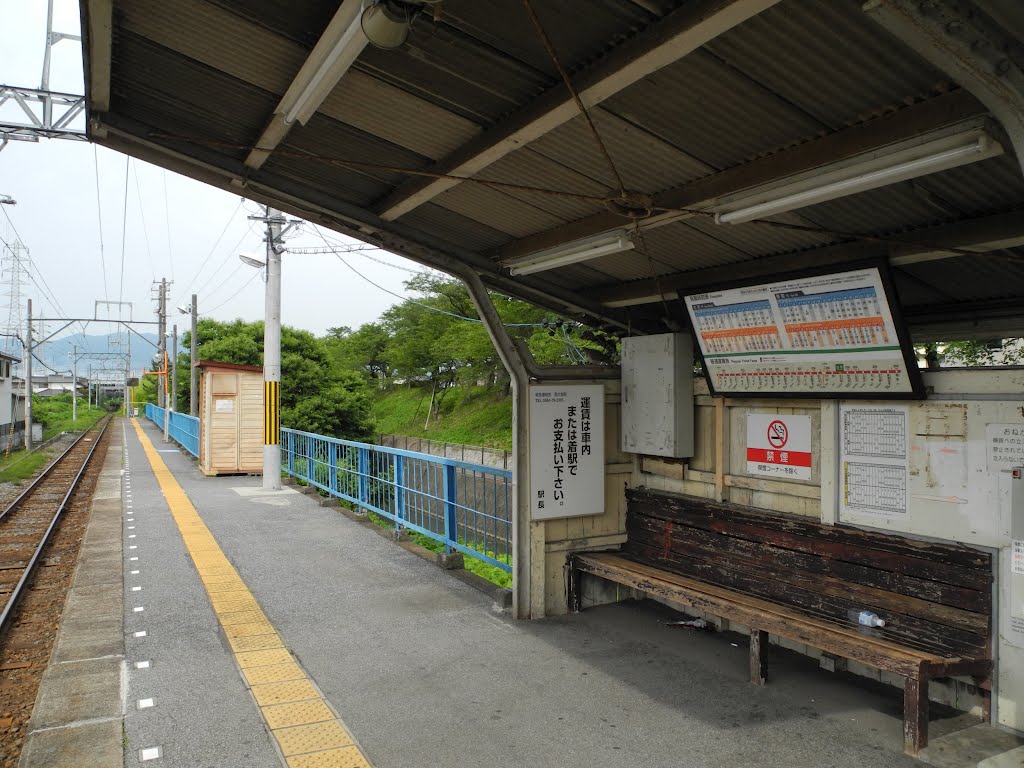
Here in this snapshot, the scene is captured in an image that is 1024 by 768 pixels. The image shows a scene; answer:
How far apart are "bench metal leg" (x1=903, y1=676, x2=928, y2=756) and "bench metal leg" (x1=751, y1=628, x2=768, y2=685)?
974 millimetres

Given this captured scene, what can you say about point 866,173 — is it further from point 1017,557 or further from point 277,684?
point 277,684

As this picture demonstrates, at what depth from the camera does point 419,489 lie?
8.78 metres

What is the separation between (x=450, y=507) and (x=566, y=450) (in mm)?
2231

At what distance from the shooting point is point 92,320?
32500 mm

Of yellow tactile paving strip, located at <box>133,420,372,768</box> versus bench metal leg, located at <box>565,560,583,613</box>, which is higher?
bench metal leg, located at <box>565,560,583,613</box>

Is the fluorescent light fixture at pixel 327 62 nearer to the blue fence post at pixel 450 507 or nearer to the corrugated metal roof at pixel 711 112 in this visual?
the corrugated metal roof at pixel 711 112

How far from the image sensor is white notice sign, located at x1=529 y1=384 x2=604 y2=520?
5855 mm

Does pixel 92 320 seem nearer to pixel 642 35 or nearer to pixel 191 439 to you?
pixel 191 439

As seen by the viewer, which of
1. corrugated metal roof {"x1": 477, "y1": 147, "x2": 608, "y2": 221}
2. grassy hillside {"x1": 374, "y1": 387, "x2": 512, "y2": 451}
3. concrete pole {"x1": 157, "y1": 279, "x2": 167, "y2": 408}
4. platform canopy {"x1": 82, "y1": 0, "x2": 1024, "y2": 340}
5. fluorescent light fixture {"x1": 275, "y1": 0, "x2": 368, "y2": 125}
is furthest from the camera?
concrete pole {"x1": 157, "y1": 279, "x2": 167, "y2": 408}

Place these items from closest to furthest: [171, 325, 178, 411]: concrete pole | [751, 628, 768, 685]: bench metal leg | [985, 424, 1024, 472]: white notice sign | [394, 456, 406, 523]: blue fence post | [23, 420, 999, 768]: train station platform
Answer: [23, 420, 999, 768]: train station platform < [985, 424, 1024, 472]: white notice sign < [751, 628, 768, 685]: bench metal leg < [394, 456, 406, 523]: blue fence post < [171, 325, 178, 411]: concrete pole

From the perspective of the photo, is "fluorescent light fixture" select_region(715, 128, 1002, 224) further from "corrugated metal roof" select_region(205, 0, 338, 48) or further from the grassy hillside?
the grassy hillside

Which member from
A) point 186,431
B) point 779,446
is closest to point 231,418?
point 186,431

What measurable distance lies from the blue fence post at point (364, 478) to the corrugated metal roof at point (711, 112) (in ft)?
24.9

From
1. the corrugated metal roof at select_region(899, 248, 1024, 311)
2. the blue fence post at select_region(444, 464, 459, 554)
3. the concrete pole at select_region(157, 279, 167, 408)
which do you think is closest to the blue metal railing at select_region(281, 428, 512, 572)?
the blue fence post at select_region(444, 464, 459, 554)
